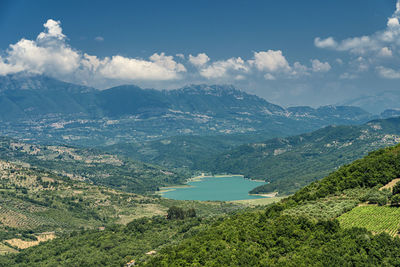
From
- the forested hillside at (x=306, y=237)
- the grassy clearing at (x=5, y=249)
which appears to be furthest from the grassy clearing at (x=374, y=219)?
the grassy clearing at (x=5, y=249)

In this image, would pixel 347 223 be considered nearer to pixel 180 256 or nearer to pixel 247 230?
pixel 247 230

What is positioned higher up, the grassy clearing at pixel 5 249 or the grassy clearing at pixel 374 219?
the grassy clearing at pixel 374 219

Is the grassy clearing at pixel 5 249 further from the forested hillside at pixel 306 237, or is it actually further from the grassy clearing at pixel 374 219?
the grassy clearing at pixel 374 219

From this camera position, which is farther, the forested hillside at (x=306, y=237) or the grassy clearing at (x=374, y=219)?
the grassy clearing at (x=374, y=219)

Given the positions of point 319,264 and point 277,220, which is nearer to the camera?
point 319,264

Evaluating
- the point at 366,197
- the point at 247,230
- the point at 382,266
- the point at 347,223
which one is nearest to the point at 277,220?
the point at 247,230

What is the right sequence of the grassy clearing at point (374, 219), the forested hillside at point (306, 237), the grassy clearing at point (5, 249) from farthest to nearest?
the grassy clearing at point (5, 249), the grassy clearing at point (374, 219), the forested hillside at point (306, 237)

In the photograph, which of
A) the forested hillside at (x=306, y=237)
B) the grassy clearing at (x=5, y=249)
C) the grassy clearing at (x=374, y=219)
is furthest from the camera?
the grassy clearing at (x=5, y=249)

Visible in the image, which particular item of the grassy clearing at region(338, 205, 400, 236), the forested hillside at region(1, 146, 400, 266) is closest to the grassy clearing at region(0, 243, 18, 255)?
the forested hillside at region(1, 146, 400, 266)

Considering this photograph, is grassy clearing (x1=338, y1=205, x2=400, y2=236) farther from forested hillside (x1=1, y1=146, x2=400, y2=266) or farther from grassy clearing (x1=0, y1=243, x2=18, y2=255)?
grassy clearing (x1=0, y1=243, x2=18, y2=255)
